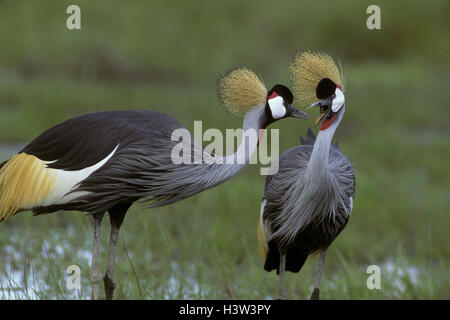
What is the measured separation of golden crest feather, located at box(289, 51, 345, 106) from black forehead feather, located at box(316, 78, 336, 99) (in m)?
0.04

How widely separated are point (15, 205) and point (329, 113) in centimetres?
118

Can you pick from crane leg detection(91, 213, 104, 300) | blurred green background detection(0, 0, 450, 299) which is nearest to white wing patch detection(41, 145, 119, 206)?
crane leg detection(91, 213, 104, 300)

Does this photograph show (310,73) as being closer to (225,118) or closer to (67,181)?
(67,181)

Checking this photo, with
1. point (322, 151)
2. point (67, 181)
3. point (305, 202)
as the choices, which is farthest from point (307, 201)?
point (67, 181)

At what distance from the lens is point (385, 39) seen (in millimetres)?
9016

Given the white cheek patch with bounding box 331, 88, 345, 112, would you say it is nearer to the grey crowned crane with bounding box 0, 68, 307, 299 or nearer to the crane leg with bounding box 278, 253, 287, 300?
the grey crowned crane with bounding box 0, 68, 307, 299

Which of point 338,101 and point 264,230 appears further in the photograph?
point 264,230

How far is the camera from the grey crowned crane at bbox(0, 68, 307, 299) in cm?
250

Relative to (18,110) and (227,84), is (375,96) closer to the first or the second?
(18,110)

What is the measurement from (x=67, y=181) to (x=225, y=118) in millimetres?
4276

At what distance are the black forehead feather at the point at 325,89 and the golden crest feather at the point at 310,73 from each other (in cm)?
4

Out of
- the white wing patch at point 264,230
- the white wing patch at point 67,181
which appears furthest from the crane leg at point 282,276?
the white wing patch at point 67,181

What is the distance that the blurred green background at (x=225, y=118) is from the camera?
12.5ft

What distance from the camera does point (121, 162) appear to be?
2.52 m
